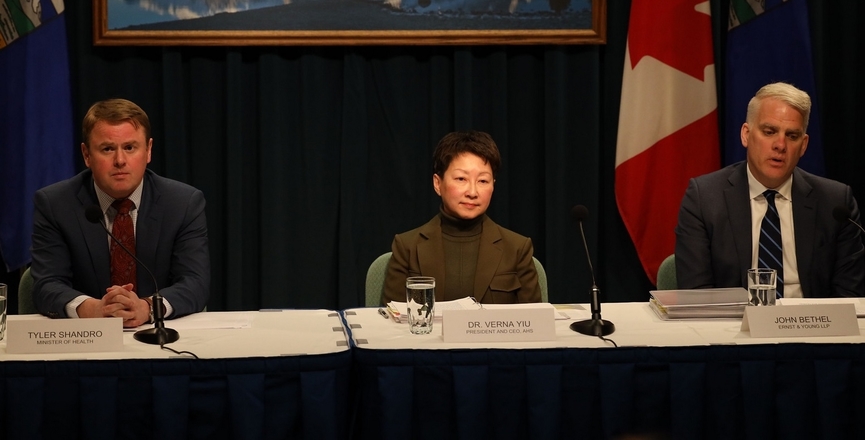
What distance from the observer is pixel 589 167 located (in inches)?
195

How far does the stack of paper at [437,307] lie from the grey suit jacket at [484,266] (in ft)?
0.72

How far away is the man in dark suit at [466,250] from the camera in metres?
3.29

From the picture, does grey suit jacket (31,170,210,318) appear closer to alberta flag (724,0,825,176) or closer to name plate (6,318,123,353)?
name plate (6,318,123,353)

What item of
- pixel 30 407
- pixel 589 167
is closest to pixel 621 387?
pixel 30 407

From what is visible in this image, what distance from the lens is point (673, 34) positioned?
471 centimetres

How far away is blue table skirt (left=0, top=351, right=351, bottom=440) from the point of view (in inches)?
89.0

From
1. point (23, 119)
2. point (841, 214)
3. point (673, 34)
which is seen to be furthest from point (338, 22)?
Result: point (841, 214)

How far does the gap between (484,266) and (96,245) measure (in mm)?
1361

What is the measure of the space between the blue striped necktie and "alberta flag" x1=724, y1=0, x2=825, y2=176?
3.85 feet

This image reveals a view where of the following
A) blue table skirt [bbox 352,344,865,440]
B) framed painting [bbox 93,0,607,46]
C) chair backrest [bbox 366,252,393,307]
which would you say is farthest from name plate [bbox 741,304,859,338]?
framed painting [bbox 93,0,607,46]

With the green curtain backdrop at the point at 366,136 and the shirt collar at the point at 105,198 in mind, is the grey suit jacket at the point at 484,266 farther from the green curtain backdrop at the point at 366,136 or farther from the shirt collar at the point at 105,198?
the green curtain backdrop at the point at 366,136

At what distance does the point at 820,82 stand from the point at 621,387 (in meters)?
3.16

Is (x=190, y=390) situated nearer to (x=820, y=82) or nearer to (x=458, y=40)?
(x=458, y=40)

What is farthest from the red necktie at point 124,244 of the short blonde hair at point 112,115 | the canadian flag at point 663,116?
the canadian flag at point 663,116
